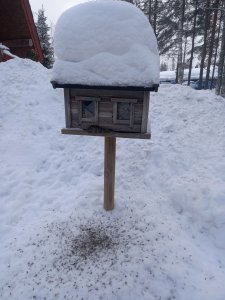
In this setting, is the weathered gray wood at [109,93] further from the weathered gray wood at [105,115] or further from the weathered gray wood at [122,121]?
the weathered gray wood at [105,115]

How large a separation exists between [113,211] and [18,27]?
43.3ft

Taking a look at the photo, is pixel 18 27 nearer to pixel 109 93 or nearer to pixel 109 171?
pixel 109 171

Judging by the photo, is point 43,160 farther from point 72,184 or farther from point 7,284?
point 7,284

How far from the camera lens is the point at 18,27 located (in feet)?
48.3

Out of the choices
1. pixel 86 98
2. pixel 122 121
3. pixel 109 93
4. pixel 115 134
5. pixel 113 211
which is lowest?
pixel 113 211

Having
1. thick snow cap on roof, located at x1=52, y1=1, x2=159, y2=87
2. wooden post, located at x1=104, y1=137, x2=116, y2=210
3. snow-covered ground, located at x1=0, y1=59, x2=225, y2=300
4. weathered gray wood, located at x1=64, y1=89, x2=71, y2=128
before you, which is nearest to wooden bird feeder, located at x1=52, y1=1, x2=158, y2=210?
weathered gray wood, located at x1=64, y1=89, x2=71, y2=128

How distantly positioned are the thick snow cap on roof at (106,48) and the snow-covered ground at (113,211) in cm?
321

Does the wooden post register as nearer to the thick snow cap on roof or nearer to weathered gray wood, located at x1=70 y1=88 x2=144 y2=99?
weathered gray wood, located at x1=70 y1=88 x2=144 y2=99

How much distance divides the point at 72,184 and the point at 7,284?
9.81 feet

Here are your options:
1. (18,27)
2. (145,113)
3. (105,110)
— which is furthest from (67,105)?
(18,27)

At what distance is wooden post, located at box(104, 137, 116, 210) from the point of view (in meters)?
5.47

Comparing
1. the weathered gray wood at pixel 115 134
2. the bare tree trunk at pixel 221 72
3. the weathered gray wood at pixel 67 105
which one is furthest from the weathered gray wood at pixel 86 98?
the bare tree trunk at pixel 221 72

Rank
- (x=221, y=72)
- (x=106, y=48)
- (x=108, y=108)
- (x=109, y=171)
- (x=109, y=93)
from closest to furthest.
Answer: (x=106, y=48) < (x=109, y=93) < (x=108, y=108) < (x=109, y=171) < (x=221, y=72)

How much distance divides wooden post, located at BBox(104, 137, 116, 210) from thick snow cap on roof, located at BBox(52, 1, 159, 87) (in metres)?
1.59
